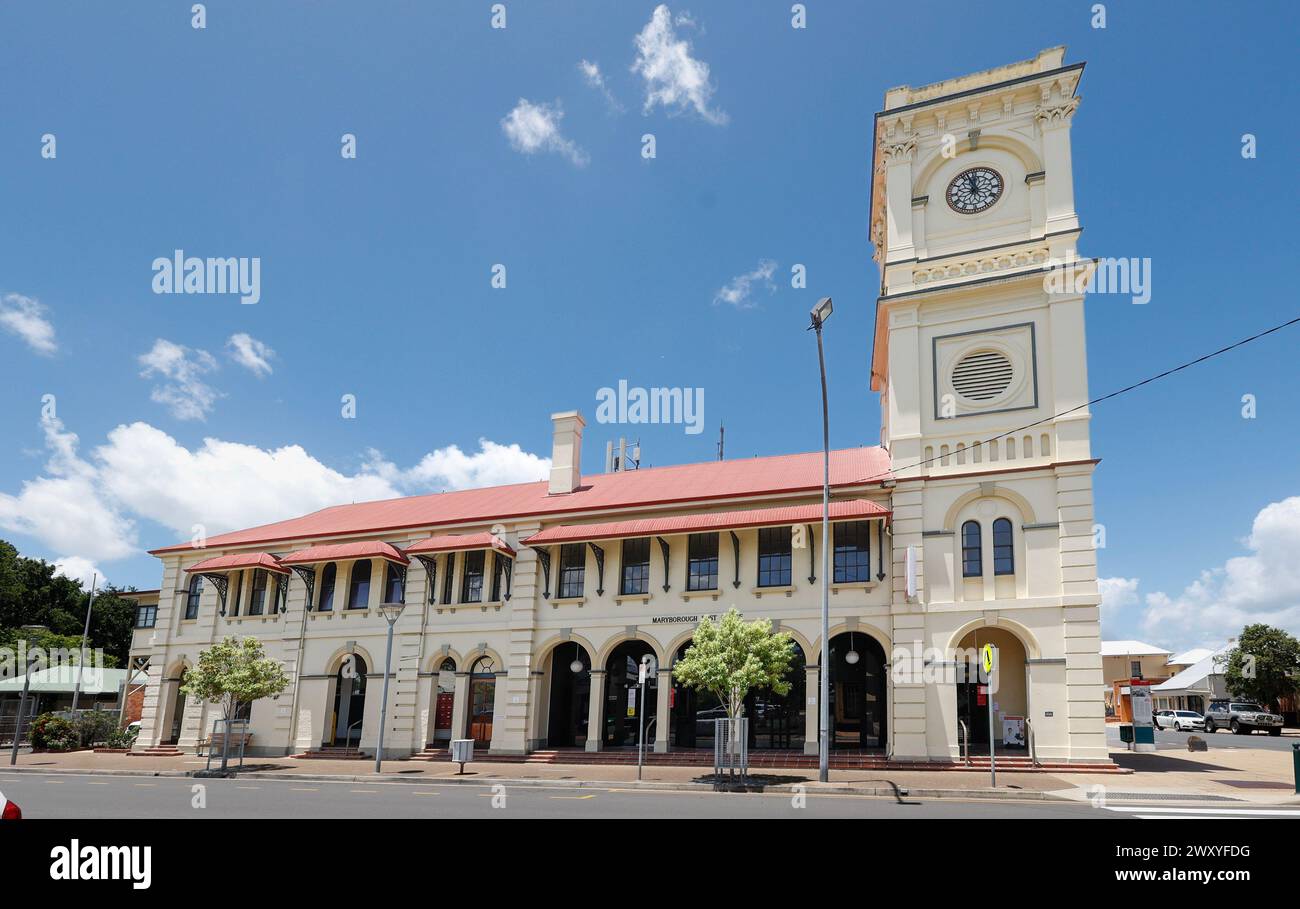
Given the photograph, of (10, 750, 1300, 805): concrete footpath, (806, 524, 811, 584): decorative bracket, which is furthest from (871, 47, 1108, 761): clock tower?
(10, 750, 1300, 805): concrete footpath

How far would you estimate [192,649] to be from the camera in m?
35.2

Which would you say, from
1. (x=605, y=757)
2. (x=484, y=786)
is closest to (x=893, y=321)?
(x=605, y=757)

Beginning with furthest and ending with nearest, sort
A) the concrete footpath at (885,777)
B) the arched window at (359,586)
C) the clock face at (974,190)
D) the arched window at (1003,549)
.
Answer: the arched window at (359,586)
the clock face at (974,190)
the arched window at (1003,549)
the concrete footpath at (885,777)

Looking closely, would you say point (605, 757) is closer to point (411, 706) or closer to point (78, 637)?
point (411, 706)

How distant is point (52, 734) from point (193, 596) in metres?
7.18

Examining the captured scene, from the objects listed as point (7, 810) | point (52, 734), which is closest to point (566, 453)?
point (52, 734)

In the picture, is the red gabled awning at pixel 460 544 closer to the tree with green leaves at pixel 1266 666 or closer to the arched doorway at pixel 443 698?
the arched doorway at pixel 443 698

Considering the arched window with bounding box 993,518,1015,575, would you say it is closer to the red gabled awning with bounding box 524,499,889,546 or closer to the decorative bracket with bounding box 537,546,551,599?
the red gabled awning with bounding box 524,499,889,546

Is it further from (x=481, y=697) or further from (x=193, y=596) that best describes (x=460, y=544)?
(x=193, y=596)

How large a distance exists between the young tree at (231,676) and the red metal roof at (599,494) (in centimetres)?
644

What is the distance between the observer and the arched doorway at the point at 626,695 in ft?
92.2

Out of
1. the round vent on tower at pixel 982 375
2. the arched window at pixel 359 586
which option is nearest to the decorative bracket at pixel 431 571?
the arched window at pixel 359 586

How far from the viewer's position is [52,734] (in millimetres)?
34531

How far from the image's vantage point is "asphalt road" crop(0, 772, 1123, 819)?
47.2 ft
